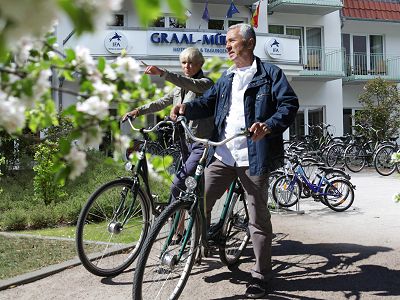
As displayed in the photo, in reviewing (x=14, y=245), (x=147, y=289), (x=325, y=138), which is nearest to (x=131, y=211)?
(x=147, y=289)

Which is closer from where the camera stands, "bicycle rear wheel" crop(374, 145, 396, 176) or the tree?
"bicycle rear wheel" crop(374, 145, 396, 176)

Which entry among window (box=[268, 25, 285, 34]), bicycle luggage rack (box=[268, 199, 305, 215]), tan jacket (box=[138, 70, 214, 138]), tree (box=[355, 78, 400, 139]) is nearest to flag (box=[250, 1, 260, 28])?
window (box=[268, 25, 285, 34])

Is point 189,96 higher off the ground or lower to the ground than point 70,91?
higher

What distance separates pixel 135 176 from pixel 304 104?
60.6ft

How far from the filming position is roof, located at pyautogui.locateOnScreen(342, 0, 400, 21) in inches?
926

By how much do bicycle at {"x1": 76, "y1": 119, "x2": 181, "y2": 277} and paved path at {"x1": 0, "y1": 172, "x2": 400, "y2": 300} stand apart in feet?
0.58

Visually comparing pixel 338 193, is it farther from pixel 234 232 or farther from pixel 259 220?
pixel 259 220

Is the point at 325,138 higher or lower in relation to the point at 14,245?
higher

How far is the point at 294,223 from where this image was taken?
6.62 meters

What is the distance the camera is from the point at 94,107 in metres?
1.58

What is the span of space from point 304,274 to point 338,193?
3647mm

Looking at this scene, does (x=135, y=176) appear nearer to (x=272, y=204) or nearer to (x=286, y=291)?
(x=286, y=291)

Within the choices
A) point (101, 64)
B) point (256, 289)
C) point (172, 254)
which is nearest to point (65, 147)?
point (101, 64)

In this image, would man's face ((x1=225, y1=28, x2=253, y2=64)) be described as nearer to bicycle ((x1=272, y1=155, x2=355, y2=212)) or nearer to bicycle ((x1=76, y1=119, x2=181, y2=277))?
bicycle ((x1=76, y1=119, x2=181, y2=277))
